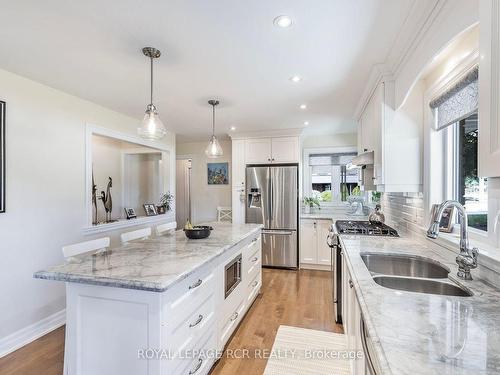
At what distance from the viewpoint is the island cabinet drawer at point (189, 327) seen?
1349 millimetres

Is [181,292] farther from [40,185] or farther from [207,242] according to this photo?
[40,185]

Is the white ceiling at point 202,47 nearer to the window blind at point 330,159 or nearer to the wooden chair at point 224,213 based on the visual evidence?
the window blind at point 330,159

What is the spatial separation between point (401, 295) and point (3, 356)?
3042mm

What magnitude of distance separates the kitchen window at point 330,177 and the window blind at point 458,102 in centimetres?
287

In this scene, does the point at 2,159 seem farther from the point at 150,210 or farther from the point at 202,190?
the point at 202,190

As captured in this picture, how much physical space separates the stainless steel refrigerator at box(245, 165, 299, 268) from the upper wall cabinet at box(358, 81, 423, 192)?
223 centimetres

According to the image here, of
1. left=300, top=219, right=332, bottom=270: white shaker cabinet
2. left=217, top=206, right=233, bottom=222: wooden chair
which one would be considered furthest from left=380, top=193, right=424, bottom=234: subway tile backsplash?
left=217, top=206, right=233, bottom=222: wooden chair

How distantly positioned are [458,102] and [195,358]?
229 cm

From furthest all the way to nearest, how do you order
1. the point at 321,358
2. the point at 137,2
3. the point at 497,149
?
the point at 321,358 → the point at 137,2 → the point at 497,149

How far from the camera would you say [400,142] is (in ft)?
7.04

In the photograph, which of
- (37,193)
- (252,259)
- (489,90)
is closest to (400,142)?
(489,90)

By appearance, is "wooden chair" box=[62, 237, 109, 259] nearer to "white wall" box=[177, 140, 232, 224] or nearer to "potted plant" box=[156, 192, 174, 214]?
"potted plant" box=[156, 192, 174, 214]

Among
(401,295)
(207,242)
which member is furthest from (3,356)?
(401,295)

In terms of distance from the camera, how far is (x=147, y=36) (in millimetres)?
1699
